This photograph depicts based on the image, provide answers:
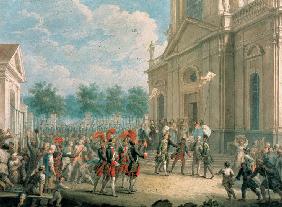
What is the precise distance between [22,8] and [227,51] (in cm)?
541

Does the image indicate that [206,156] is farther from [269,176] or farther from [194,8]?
[194,8]

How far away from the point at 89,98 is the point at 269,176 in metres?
4.39

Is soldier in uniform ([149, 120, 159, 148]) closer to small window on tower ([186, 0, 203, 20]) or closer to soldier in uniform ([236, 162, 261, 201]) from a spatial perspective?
soldier in uniform ([236, 162, 261, 201])

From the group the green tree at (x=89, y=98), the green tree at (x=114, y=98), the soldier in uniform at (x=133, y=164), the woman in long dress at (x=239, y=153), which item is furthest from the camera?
the green tree at (x=114, y=98)

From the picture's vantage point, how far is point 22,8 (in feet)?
35.6

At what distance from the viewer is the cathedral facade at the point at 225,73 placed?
36.5ft

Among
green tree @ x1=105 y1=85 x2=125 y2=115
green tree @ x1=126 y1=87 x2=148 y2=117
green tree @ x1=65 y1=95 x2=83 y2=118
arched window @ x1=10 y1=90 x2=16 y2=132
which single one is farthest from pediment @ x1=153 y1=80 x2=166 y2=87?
arched window @ x1=10 y1=90 x2=16 y2=132

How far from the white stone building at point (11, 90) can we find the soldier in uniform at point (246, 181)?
17.3ft

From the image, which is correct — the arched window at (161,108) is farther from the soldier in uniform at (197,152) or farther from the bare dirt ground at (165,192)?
the bare dirt ground at (165,192)

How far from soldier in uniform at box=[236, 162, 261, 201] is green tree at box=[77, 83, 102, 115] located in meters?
3.60

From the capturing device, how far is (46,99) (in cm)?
1077

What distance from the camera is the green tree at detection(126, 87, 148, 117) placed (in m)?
11.1

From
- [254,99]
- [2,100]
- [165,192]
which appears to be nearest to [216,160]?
[165,192]

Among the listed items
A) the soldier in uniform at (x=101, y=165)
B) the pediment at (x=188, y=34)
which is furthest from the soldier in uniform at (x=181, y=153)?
the pediment at (x=188, y=34)
